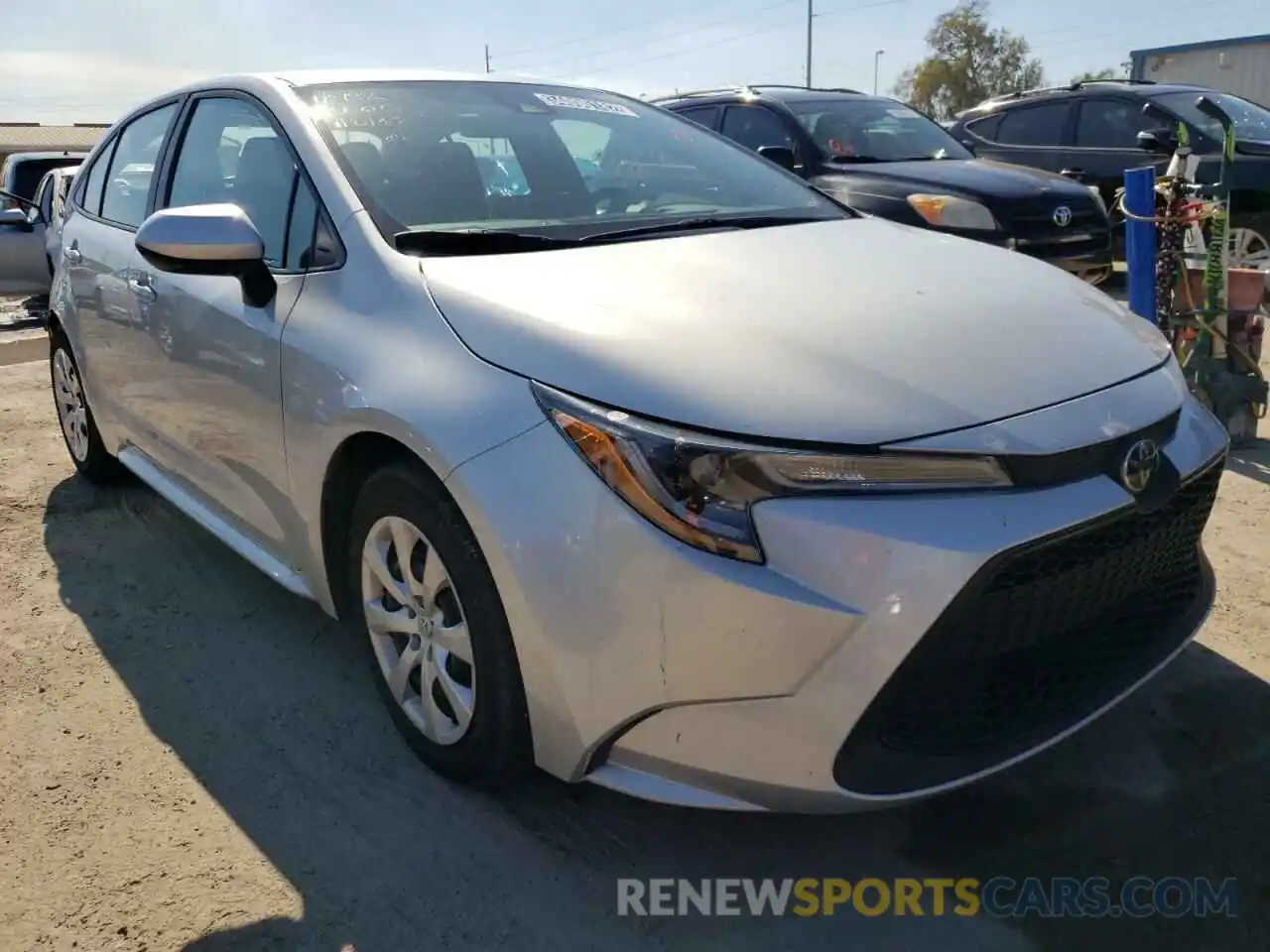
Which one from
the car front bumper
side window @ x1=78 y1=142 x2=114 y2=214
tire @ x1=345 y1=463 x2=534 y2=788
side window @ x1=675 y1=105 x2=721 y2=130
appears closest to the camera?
the car front bumper

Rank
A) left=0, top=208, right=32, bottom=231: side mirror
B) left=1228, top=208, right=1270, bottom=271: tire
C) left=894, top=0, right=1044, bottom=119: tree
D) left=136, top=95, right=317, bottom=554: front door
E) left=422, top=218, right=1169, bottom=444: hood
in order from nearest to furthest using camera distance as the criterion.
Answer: left=422, top=218, right=1169, bottom=444: hood, left=136, top=95, right=317, bottom=554: front door, left=1228, top=208, right=1270, bottom=271: tire, left=0, top=208, right=32, bottom=231: side mirror, left=894, top=0, right=1044, bottom=119: tree

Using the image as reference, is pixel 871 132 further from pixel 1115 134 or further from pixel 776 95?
pixel 1115 134

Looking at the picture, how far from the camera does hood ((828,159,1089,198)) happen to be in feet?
22.1

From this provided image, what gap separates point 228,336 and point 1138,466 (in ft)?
7.23

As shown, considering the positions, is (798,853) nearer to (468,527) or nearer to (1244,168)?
(468,527)

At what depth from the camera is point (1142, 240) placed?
15.7ft

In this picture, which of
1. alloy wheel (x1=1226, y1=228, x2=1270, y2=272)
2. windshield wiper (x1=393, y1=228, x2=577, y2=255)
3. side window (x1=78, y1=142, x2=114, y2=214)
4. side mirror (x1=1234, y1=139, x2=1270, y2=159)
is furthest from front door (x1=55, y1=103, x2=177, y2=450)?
side mirror (x1=1234, y1=139, x2=1270, y2=159)

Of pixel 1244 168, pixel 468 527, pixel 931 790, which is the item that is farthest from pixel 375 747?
pixel 1244 168

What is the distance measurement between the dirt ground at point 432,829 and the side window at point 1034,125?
7.72 meters

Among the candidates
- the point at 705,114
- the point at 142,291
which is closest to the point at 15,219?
the point at 705,114

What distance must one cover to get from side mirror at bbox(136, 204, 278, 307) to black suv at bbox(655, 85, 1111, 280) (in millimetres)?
4223

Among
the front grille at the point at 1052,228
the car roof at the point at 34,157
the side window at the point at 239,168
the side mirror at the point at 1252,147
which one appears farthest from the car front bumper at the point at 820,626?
the car roof at the point at 34,157

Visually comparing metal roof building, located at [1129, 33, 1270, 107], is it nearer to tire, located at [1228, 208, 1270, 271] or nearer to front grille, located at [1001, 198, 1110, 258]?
tire, located at [1228, 208, 1270, 271]

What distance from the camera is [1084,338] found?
223 cm
